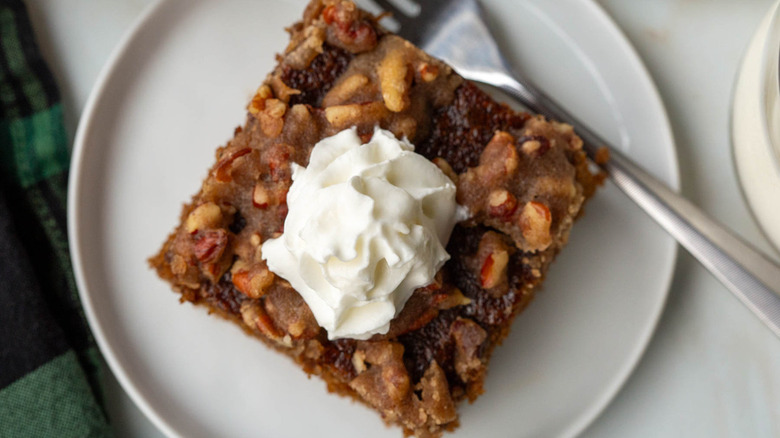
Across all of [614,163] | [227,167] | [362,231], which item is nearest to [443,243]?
[362,231]

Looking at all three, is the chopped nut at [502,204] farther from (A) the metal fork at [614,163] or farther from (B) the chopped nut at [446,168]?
(A) the metal fork at [614,163]

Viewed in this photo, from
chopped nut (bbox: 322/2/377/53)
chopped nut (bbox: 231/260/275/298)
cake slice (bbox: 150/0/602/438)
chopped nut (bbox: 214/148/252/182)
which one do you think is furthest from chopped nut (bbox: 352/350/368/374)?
chopped nut (bbox: 322/2/377/53)

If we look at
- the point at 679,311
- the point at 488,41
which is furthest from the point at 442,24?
the point at 679,311

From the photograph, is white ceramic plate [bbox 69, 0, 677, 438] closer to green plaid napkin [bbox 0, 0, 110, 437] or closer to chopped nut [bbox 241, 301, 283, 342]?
green plaid napkin [bbox 0, 0, 110, 437]

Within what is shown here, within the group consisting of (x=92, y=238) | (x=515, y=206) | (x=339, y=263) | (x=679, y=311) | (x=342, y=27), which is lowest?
(x=92, y=238)

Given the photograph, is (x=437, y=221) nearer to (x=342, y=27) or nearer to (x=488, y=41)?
(x=342, y=27)

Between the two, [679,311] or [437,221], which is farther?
[679,311]

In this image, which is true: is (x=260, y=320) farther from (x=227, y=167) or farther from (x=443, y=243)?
(x=443, y=243)
